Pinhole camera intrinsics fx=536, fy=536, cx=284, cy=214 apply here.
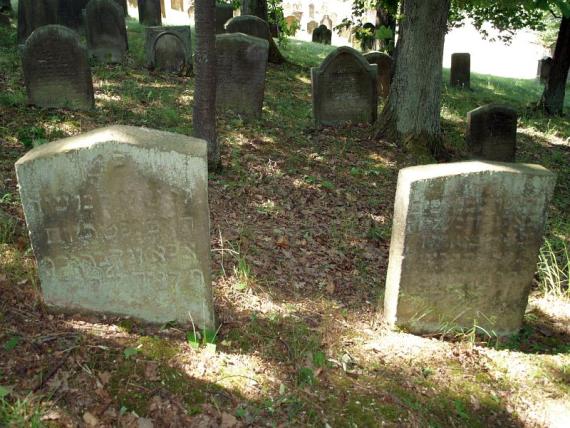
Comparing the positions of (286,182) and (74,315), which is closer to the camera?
(74,315)

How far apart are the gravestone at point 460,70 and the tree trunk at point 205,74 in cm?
1108

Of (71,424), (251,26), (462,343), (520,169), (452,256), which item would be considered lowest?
(462,343)

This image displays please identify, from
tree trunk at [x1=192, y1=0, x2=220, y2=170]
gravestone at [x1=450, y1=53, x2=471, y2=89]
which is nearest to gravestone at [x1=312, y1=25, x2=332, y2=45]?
gravestone at [x1=450, y1=53, x2=471, y2=89]

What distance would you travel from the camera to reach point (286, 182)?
23.5ft

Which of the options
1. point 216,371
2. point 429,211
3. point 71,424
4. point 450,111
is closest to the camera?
point 71,424

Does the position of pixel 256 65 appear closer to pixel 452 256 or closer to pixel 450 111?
pixel 450 111

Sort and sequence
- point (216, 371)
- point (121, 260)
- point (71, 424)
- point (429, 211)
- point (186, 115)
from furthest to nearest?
point (186, 115), point (429, 211), point (121, 260), point (216, 371), point (71, 424)

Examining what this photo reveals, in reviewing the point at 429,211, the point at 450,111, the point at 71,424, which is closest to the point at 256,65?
the point at 450,111

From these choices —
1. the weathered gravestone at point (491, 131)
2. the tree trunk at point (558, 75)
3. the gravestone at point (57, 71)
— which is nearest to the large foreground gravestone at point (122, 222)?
the gravestone at point (57, 71)

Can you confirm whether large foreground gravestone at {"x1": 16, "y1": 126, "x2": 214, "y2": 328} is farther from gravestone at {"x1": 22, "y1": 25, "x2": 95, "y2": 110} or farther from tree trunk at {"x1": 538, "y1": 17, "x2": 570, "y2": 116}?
tree trunk at {"x1": 538, "y1": 17, "x2": 570, "y2": 116}

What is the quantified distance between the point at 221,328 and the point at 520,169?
2.49m

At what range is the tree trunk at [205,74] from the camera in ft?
20.3

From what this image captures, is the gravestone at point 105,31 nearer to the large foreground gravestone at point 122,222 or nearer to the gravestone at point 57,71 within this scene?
the gravestone at point 57,71

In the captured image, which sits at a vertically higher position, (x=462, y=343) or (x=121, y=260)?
(x=121, y=260)
